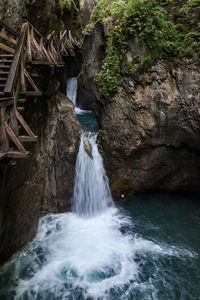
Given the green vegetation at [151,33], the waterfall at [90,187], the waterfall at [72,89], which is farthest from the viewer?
the waterfall at [72,89]

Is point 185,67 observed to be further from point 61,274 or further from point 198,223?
point 61,274

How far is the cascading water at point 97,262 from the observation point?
197 inches

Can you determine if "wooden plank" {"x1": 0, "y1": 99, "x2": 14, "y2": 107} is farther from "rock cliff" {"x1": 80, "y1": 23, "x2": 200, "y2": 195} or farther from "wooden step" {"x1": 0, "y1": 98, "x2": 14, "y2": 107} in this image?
"rock cliff" {"x1": 80, "y1": 23, "x2": 200, "y2": 195}

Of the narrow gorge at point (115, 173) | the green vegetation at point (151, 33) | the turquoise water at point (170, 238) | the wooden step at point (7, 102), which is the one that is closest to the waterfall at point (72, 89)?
the narrow gorge at point (115, 173)

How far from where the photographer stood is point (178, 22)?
7.87 metres

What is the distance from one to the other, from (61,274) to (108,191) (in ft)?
13.3

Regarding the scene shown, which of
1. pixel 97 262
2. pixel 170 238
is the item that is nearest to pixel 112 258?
pixel 97 262

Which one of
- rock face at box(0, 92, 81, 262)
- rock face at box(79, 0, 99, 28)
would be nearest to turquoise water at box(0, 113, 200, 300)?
rock face at box(0, 92, 81, 262)

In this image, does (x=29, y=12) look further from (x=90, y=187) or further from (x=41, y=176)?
(x=90, y=187)

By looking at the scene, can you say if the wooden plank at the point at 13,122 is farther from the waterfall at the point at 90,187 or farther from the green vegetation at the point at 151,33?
the green vegetation at the point at 151,33

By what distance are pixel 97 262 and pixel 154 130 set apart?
17.5 feet

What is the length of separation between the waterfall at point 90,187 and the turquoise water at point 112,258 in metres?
0.22

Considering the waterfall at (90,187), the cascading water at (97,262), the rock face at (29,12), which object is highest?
the rock face at (29,12)

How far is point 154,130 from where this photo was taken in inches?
319
